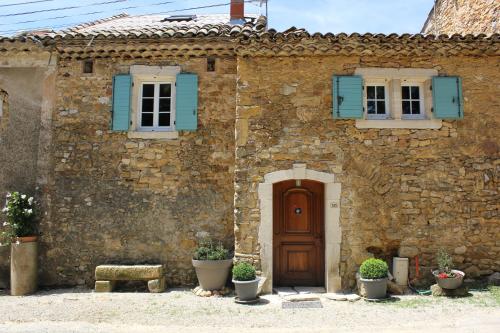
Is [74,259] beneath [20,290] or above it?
above

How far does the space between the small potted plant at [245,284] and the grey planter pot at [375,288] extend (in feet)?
6.02

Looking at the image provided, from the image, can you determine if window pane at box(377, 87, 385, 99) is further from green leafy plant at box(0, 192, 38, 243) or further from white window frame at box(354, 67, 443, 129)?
green leafy plant at box(0, 192, 38, 243)

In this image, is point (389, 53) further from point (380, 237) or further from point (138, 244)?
point (138, 244)

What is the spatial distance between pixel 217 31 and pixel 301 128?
2.56m

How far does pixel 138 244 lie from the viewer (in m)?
7.95

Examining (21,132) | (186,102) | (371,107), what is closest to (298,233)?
(371,107)

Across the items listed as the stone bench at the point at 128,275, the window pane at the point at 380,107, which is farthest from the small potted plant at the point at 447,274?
the stone bench at the point at 128,275

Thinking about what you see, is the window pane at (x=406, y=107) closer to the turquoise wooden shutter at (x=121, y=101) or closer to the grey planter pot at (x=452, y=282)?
the grey planter pot at (x=452, y=282)

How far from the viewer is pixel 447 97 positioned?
773 centimetres

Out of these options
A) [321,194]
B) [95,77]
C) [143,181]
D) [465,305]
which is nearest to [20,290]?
[143,181]

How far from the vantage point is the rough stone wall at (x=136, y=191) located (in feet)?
26.0

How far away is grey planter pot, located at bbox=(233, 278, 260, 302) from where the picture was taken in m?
6.75

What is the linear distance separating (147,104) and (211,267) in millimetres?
3554

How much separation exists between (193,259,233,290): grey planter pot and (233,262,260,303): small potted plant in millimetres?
526
